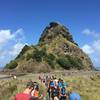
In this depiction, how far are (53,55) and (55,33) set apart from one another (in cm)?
1445

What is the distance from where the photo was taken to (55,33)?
11175 centimetres

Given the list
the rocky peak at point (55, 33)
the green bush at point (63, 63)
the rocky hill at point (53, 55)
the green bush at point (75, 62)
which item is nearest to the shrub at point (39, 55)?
the rocky hill at point (53, 55)

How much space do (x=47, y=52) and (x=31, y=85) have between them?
290 feet

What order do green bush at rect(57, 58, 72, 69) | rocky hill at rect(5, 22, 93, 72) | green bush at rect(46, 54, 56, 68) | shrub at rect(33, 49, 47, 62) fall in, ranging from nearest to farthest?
rocky hill at rect(5, 22, 93, 72) < green bush at rect(46, 54, 56, 68) < shrub at rect(33, 49, 47, 62) < green bush at rect(57, 58, 72, 69)

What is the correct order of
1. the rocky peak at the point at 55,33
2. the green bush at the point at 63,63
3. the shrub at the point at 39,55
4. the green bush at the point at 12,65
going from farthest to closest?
the rocky peak at the point at 55,33 → the green bush at the point at 63,63 → the green bush at the point at 12,65 → the shrub at the point at 39,55

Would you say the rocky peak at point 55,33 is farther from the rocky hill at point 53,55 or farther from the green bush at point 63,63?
the green bush at point 63,63

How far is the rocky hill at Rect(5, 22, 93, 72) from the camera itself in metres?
92.9

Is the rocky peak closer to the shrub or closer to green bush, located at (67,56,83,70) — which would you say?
green bush, located at (67,56,83,70)

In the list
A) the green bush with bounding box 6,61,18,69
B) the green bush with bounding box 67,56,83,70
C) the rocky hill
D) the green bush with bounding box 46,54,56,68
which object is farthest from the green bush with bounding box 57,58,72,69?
the green bush with bounding box 6,61,18,69

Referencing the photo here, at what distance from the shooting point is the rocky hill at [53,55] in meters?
92.9

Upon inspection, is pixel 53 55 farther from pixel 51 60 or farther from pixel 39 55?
pixel 39 55

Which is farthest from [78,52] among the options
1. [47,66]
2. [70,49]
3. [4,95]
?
[4,95]

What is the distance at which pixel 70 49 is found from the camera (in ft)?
349

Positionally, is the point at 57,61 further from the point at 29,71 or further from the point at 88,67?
the point at 88,67
